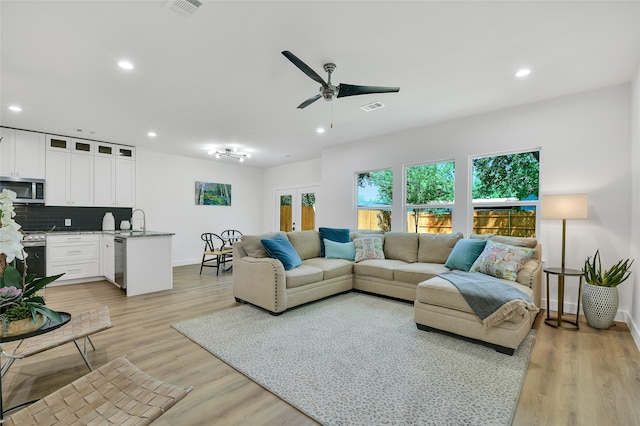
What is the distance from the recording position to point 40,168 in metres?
5.07

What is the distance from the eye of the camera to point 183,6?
2059 mm

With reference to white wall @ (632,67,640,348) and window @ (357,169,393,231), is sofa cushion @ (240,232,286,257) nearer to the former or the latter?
window @ (357,169,393,231)

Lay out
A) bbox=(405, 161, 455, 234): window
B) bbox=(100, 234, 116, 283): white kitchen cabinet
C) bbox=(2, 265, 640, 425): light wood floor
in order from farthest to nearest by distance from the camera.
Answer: bbox=(100, 234, 116, 283): white kitchen cabinet → bbox=(405, 161, 455, 234): window → bbox=(2, 265, 640, 425): light wood floor

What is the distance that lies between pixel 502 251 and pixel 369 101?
2456 mm

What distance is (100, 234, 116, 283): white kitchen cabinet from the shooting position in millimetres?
4867

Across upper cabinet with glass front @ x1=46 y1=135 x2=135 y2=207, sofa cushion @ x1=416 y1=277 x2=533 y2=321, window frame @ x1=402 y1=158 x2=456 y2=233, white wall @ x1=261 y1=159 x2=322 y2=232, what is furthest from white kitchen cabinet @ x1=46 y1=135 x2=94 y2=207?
sofa cushion @ x1=416 y1=277 x2=533 y2=321

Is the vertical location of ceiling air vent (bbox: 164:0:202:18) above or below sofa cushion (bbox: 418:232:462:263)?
above

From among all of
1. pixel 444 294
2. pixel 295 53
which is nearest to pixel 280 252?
pixel 444 294

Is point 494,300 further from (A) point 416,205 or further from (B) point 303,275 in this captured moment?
(A) point 416,205

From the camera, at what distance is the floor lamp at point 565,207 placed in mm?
3127

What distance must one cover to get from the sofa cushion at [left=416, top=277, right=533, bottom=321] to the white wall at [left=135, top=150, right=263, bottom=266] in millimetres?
5980

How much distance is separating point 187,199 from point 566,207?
7.21m

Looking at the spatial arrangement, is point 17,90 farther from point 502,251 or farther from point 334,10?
point 502,251

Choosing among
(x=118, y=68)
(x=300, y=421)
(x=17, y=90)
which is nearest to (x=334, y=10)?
(x=118, y=68)
